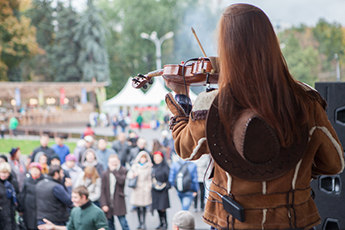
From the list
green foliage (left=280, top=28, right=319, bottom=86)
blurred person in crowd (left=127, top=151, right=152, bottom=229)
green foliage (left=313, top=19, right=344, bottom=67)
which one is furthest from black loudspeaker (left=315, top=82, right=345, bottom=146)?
green foliage (left=313, top=19, right=344, bottom=67)

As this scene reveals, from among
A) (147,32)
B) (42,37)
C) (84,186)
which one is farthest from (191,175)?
(42,37)

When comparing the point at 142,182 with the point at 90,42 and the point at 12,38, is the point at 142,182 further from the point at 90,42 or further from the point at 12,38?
the point at 90,42

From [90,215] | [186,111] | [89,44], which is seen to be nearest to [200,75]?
[186,111]

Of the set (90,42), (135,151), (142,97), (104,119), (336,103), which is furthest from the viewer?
(90,42)

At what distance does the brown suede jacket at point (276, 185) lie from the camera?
63.9 inches

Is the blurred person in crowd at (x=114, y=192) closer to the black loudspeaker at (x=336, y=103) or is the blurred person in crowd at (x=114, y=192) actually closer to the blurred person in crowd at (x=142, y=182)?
the blurred person in crowd at (x=142, y=182)

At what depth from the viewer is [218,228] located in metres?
1.69

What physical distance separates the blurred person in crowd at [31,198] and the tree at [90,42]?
134 ft

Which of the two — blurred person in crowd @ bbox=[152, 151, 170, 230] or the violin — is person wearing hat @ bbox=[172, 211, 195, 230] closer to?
the violin

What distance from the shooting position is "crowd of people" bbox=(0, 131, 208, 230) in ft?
18.9

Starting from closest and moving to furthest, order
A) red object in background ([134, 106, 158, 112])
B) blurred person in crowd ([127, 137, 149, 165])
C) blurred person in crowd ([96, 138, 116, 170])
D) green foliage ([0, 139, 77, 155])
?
blurred person in crowd ([127, 137, 149, 165])
blurred person in crowd ([96, 138, 116, 170])
green foliage ([0, 139, 77, 155])
red object in background ([134, 106, 158, 112])

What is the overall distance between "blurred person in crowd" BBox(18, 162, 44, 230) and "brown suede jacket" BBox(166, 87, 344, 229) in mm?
4974

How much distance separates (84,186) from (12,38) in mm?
33541

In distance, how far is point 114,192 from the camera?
23.8 feet
